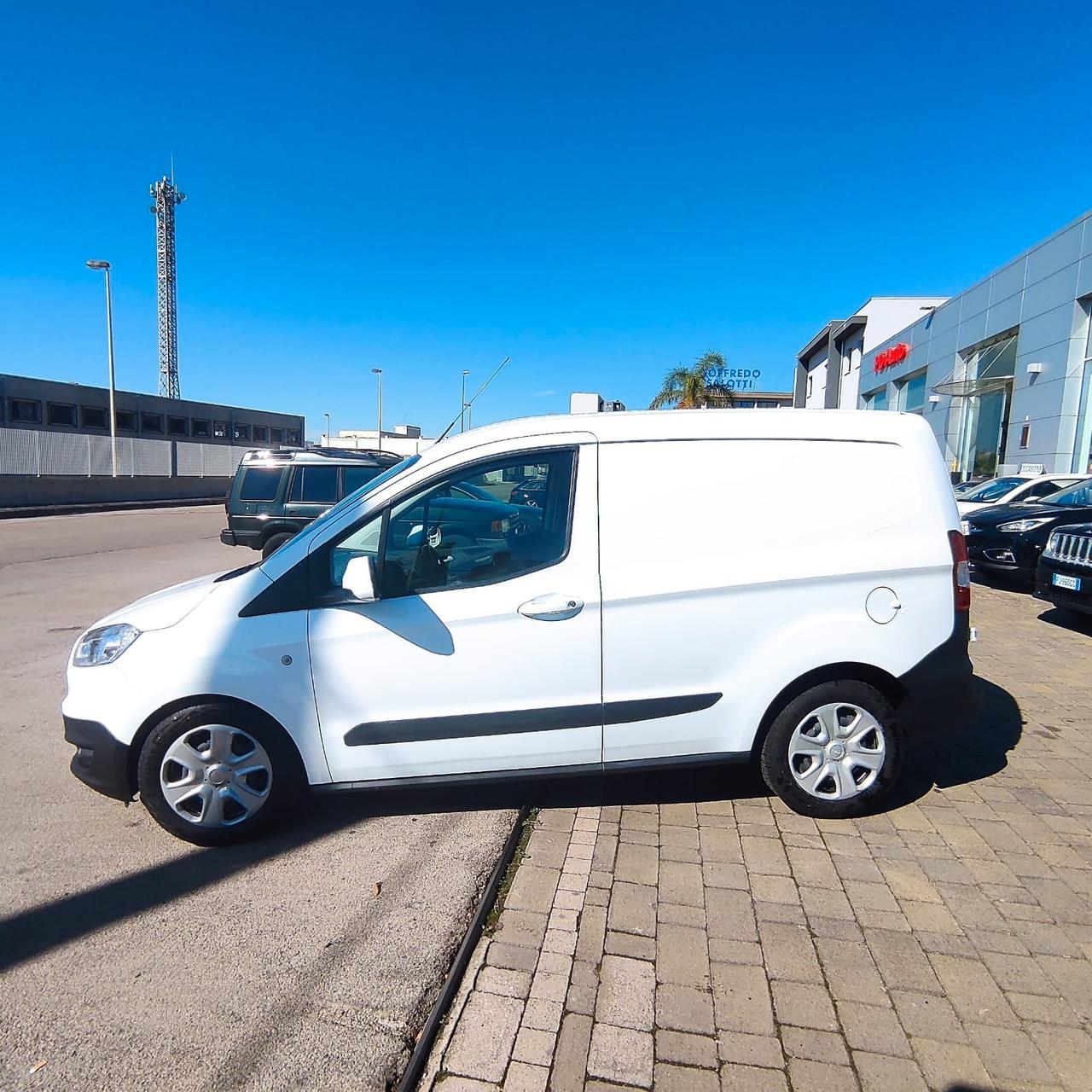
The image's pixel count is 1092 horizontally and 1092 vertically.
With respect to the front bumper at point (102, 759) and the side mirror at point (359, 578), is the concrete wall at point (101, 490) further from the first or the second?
the side mirror at point (359, 578)

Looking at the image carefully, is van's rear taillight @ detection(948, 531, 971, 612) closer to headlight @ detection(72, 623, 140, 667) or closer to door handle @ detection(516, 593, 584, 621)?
door handle @ detection(516, 593, 584, 621)

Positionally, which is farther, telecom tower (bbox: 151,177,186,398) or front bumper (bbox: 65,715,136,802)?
telecom tower (bbox: 151,177,186,398)

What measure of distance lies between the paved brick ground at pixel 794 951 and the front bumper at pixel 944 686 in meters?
0.49

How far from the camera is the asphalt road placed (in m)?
2.12

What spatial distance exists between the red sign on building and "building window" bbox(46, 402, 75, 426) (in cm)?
3927

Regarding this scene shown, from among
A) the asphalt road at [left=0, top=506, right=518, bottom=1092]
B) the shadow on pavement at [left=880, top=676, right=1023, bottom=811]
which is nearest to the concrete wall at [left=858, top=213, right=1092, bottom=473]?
the shadow on pavement at [left=880, top=676, right=1023, bottom=811]

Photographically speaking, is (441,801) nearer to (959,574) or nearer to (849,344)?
(959,574)

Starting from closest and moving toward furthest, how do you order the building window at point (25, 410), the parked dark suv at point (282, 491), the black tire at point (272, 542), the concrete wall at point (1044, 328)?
1. the black tire at point (272, 542)
2. the parked dark suv at point (282, 491)
3. the concrete wall at point (1044, 328)
4. the building window at point (25, 410)

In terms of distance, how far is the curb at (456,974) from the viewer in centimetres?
205

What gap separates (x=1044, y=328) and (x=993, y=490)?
8791 millimetres

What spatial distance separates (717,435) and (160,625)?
8.80 feet

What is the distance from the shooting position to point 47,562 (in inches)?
485

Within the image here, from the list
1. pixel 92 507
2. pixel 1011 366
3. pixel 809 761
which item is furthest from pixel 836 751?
pixel 92 507

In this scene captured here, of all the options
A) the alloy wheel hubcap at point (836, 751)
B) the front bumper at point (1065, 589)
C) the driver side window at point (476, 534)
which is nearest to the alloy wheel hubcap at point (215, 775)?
the driver side window at point (476, 534)
